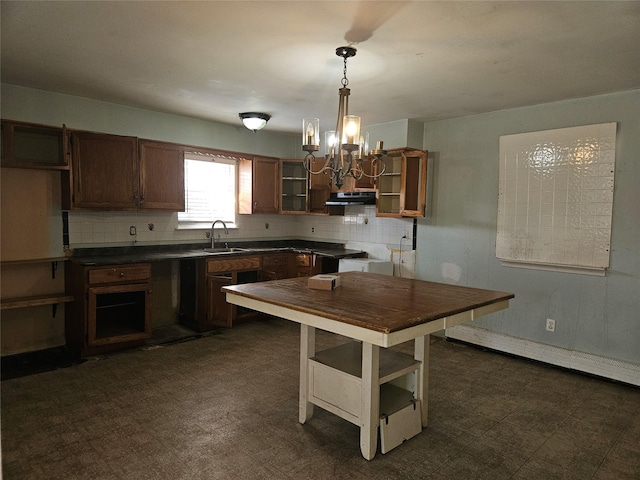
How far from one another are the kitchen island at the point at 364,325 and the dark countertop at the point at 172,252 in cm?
181

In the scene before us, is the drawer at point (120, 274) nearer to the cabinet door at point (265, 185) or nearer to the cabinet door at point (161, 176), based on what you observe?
the cabinet door at point (161, 176)

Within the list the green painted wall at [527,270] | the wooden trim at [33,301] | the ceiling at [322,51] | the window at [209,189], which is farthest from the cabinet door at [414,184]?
the wooden trim at [33,301]

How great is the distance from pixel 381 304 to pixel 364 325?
1.45 ft

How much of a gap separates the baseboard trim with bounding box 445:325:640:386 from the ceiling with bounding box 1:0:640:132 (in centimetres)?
229

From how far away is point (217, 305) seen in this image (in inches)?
184

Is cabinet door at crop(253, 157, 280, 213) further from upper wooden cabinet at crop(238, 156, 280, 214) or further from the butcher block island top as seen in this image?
the butcher block island top

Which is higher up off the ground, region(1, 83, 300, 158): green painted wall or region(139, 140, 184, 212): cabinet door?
region(1, 83, 300, 158): green painted wall

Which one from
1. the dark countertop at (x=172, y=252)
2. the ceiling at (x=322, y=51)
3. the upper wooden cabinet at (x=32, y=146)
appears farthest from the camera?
the dark countertop at (x=172, y=252)

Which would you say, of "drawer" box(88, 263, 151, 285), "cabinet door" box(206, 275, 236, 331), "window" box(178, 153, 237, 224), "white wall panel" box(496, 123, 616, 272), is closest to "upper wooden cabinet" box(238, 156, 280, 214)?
"window" box(178, 153, 237, 224)

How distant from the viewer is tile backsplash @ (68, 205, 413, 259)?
14.1 ft

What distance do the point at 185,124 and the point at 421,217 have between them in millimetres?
2911

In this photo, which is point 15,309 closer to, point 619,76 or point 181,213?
point 181,213

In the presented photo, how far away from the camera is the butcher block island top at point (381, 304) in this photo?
2.02 meters

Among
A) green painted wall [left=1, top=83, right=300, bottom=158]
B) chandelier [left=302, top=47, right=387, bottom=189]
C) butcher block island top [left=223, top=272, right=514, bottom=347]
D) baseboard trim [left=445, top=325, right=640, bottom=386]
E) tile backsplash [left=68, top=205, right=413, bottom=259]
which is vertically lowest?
baseboard trim [left=445, top=325, right=640, bottom=386]
